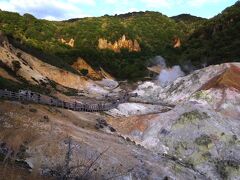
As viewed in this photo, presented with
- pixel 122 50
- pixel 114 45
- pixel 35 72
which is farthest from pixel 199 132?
pixel 114 45

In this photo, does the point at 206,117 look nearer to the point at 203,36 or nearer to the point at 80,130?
the point at 80,130

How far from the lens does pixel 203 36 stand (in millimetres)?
165500

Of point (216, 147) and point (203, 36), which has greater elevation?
point (203, 36)

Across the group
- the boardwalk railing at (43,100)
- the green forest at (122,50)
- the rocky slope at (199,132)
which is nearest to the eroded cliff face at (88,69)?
the green forest at (122,50)

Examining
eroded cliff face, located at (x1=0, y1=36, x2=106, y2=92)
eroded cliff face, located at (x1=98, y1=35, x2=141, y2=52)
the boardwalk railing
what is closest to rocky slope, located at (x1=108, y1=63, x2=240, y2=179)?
the boardwalk railing

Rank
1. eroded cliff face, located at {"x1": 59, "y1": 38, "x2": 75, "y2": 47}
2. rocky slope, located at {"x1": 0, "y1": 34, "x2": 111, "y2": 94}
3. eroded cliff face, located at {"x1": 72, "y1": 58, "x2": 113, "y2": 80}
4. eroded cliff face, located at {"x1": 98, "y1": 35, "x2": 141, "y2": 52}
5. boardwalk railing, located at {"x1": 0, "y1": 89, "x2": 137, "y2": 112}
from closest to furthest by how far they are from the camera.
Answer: boardwalk railing, located at {"x1": 0, "y1": 89, "x2": 137, "y2": 112}, rocky slope, located at {"x1": 0, "y1": 34, "x2": 111, "y2": 94}, eroded cliff face, located at {"x1": 72, "y1": 58, "x2": 113, "y2": 80}, eroded cliff face, located at {"x1": 59, "y1": 38, "x2": 75, "y2": 47}, eroded cliff face, located at {"x1": 98, "y1": 35, "x2": 141, "y2": 52}

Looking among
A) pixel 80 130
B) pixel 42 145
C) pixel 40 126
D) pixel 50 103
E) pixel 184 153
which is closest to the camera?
pixel 42 145

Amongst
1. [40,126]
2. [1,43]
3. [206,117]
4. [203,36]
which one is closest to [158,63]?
[203,36]

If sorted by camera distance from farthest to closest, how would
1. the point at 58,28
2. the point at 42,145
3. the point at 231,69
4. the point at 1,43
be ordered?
the point at 58,28 < the point at 1,43 < the point at 231,69 < the point at 42,145

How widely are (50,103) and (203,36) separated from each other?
12066cm

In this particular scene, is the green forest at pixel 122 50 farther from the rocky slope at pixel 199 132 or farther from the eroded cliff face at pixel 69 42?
the rocky slope at pixel 199 132

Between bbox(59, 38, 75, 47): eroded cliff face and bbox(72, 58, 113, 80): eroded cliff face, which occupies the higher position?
bbox(59, 38, 75, 47): eroded cliff face

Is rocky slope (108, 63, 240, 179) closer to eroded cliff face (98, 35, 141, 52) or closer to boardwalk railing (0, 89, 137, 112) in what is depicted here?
boardwalk railing (0, 89, 137, 112)

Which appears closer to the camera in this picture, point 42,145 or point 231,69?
point 42,145
